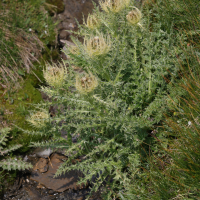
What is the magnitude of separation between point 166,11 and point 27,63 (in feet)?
9.14

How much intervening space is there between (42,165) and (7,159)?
0.57 m

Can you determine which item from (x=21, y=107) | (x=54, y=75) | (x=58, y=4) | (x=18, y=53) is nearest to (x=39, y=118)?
(x=54, y=75)

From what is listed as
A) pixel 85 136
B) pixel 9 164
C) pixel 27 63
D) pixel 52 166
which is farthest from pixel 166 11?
pixel 9 164

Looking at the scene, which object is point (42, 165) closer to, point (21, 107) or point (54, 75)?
point (21, 107)

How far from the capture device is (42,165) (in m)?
3.84

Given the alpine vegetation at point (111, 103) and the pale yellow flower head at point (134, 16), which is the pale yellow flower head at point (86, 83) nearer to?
the alpine vegetation at point (111, 103)

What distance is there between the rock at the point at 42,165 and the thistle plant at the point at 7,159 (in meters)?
0.20

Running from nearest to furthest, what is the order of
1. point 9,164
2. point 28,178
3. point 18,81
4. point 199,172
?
1. point 199,172
2. point 9,164
3. point 28,178
4. point 18,81

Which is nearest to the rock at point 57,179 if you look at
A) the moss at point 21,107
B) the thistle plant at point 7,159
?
the thistle plant at point 7,159

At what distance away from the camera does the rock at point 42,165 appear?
3.79m

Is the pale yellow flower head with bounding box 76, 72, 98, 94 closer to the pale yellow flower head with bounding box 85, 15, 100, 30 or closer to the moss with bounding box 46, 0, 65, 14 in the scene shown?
the pale yellow flower head with bounding box 85, 15, 100, 30

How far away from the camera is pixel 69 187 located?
3.62m

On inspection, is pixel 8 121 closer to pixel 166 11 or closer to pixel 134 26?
pixel 134 26

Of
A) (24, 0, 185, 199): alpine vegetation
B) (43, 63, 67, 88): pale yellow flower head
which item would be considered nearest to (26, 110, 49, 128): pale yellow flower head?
(24, 0, 185, 199): alpine vegetation
